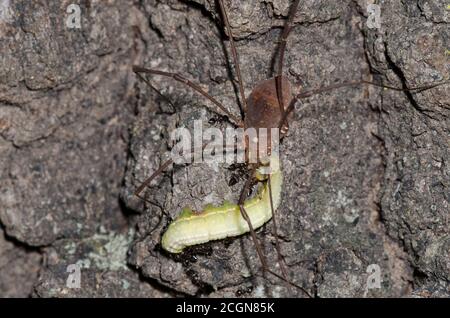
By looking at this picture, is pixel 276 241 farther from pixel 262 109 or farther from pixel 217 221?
pixel 262 109

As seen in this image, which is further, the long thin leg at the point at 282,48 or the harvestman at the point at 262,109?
the harvestman at the point at 262,109

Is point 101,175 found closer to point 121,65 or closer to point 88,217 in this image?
point 88,217

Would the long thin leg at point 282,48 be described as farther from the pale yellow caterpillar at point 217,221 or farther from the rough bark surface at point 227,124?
the pale yellow caterpillar at point 217,221

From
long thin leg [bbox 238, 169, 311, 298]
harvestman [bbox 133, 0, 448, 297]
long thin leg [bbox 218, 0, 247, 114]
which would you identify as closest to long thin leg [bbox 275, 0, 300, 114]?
harvestman [bbox 133, 0, 448, 297]

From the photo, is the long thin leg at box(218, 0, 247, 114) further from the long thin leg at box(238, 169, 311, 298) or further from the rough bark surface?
the long thin leg at box(238, 169, 311, 298)

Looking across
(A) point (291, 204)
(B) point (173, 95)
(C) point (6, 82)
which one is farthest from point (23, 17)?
(A) point (291, 204)

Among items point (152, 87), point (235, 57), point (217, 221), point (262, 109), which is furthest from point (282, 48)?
point (217, 221)

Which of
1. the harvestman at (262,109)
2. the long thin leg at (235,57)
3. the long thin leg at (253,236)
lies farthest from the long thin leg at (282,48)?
the long thin leg at (253,236)
